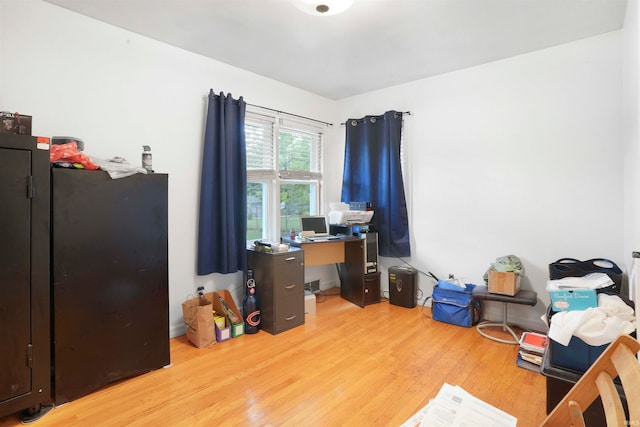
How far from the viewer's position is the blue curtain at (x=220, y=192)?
3.04m

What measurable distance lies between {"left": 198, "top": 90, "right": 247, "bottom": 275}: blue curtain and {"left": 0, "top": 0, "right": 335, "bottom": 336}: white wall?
11cm

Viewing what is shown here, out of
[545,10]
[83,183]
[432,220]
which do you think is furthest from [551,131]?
[83,183]

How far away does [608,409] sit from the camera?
2.73 feet

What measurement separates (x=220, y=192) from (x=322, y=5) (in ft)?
5.90

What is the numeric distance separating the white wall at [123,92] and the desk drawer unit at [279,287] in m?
0.46

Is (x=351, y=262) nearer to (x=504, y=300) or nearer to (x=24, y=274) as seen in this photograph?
(x=504, y=300)

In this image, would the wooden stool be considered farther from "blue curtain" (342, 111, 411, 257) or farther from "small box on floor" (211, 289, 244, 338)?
"small box on floor" (211, 289, 244, 338)

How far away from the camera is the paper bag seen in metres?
2.71

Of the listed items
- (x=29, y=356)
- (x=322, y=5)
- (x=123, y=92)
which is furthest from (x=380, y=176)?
(x=29, y=356)

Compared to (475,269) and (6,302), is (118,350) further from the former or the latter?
(475,269)

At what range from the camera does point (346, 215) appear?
3.81 meters

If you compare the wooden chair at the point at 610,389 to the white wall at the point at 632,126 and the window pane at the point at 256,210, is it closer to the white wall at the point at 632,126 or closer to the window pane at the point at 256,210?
the white wall at the point at 632,126

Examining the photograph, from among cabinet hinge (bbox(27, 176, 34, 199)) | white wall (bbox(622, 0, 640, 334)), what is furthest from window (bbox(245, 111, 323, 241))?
white wall (bbox(622, 0, 640, 334))

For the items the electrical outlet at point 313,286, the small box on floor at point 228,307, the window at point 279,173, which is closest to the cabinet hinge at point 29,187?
the small box on floor at point 228,307
